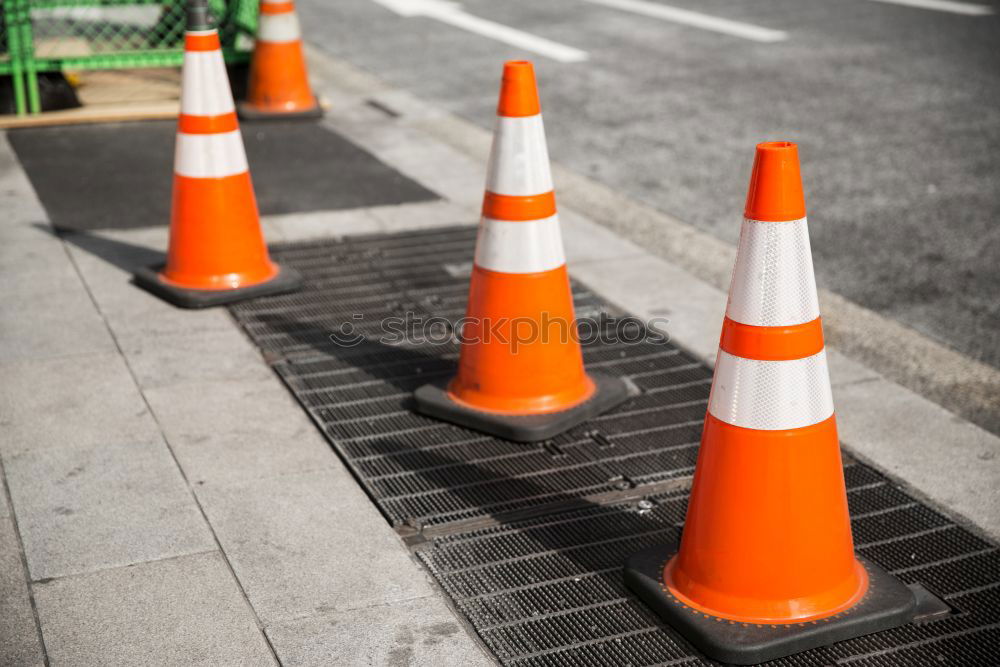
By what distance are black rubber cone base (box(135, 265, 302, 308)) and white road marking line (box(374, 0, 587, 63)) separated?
659 centimetres

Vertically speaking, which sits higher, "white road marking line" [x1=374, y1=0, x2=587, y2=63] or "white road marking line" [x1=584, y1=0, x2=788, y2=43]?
"white road marking line" [x1=584, y1=0, x2=788, y2=43]

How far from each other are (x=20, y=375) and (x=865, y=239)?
4261 mm

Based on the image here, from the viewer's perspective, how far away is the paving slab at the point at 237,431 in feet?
12.3

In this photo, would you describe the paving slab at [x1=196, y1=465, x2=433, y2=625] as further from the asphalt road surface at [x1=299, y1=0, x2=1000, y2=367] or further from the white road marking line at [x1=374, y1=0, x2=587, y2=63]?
the white road marking line at [x1=374, y1=0, x2=587, y2=63]

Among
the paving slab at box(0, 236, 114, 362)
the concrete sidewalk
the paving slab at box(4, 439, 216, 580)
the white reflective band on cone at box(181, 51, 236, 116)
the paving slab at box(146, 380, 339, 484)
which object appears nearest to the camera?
the concrete sidewalk

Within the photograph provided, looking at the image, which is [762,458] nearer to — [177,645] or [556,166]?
[177,645]

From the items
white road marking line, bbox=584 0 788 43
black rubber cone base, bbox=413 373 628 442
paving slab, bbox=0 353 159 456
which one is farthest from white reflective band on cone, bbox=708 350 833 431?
white road marking line, bbox=584 0 788 43

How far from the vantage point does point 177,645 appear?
9.37ft

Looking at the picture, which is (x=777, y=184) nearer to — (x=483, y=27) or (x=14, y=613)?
(x=14, y=613)

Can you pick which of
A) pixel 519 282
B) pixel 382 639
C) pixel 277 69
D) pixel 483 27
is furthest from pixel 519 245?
pixel 483 27

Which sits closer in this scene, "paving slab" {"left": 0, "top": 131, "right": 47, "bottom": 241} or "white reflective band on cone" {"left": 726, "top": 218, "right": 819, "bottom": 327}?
"white reflective band on cone" {"left": 726, "top": 218, "right": 819, "bottom": 327}

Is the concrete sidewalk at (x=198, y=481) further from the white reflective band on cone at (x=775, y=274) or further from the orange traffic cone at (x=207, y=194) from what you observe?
the white reflective band on cone at (x=775, y=274)

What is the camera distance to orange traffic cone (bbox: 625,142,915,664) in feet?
9.27

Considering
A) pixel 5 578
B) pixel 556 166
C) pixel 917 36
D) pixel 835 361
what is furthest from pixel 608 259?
pixel 917 36
